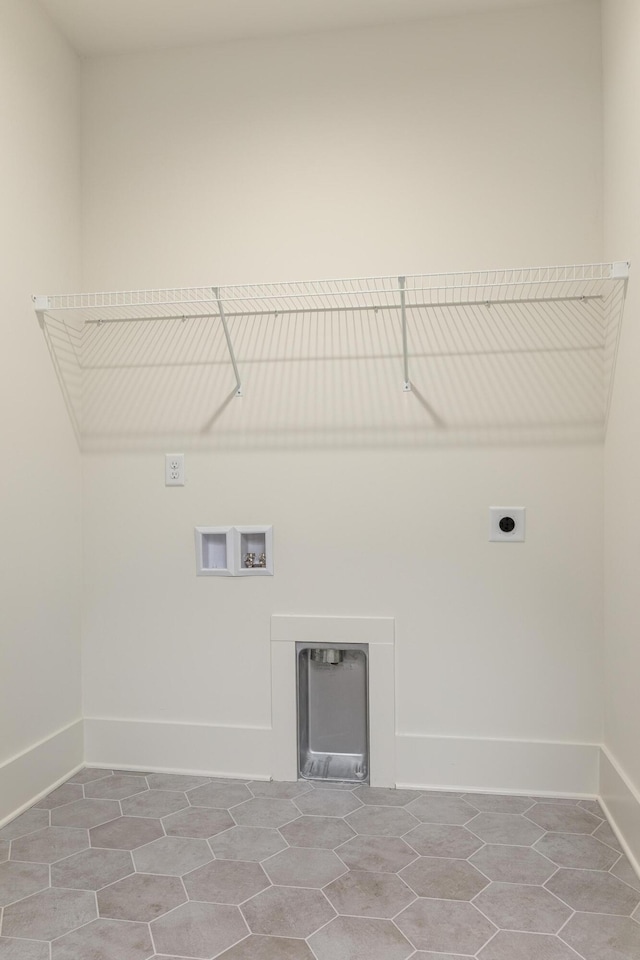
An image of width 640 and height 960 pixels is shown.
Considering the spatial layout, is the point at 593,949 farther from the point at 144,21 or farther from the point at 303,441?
the point at 144,21

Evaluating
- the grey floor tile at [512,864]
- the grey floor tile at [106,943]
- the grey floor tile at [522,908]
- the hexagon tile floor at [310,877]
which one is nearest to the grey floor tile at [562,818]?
the hexagon tile floor at [310,877]

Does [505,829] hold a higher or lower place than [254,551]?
lower

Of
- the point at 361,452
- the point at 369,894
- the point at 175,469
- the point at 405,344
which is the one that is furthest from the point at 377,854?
the point at 405,344

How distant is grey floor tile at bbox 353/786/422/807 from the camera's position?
2.26 m

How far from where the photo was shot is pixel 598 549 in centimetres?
230

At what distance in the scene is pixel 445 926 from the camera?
1.62 metres

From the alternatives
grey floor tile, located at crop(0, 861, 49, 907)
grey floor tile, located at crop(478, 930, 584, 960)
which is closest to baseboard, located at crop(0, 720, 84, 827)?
grey floor tile, located at crop(0, 861, 49, 907)

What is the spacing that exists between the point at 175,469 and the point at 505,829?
1.56 m

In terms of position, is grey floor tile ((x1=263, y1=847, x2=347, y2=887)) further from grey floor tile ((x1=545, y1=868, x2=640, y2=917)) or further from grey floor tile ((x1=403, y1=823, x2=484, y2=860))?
grey floor tile ((x1=545, y1=868, x2=640, y2=917))

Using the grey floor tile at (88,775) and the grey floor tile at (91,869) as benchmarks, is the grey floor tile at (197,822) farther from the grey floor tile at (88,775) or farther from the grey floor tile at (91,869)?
the grey floor tile at (88,775)

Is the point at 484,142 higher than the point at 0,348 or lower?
higher

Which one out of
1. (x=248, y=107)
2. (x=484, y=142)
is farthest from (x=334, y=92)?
(x=484, y=142)

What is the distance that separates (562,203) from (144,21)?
152 centimetres

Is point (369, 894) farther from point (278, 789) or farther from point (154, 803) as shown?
point (154, 803)
